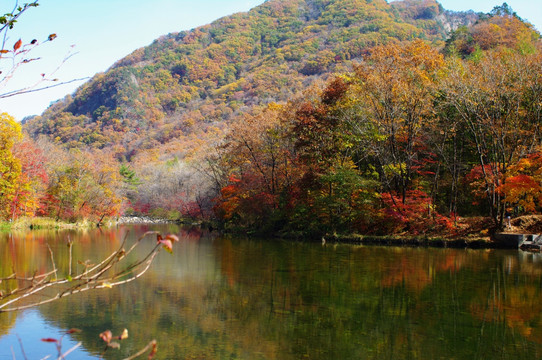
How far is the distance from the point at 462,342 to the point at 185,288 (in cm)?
657

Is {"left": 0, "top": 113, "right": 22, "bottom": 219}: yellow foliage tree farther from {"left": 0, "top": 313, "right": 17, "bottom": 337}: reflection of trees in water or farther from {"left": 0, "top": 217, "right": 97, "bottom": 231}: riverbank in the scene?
{"left": 0, "top": 313, "right": 17, "bottom": 337}: reflection of trees in water

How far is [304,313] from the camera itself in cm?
899

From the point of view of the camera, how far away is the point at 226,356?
6617 millimetres

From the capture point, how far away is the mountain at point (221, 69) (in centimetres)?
9038

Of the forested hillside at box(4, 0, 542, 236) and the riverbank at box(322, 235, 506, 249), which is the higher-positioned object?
the forested hillside at box(4, 0, 542, 236)

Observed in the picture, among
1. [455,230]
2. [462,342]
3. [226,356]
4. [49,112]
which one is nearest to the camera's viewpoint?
[226,356]

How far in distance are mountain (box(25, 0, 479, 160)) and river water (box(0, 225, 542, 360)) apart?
64.8 meters

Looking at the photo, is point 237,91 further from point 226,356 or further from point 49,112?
point 226,356

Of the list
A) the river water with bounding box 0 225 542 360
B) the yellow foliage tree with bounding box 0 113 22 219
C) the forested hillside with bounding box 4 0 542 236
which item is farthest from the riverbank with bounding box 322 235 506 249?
the yellow foliage tree with bounding box 0 113 22 219

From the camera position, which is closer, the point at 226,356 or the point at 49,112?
the point at 226,356

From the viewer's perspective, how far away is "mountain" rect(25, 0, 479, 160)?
297 ft

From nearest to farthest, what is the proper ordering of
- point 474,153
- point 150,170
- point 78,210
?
point 474,153
point 78,210
point 150,170

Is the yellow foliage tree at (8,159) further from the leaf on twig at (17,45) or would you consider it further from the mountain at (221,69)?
the mountain at (221,69)

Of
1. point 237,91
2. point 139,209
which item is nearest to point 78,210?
point 139,209
